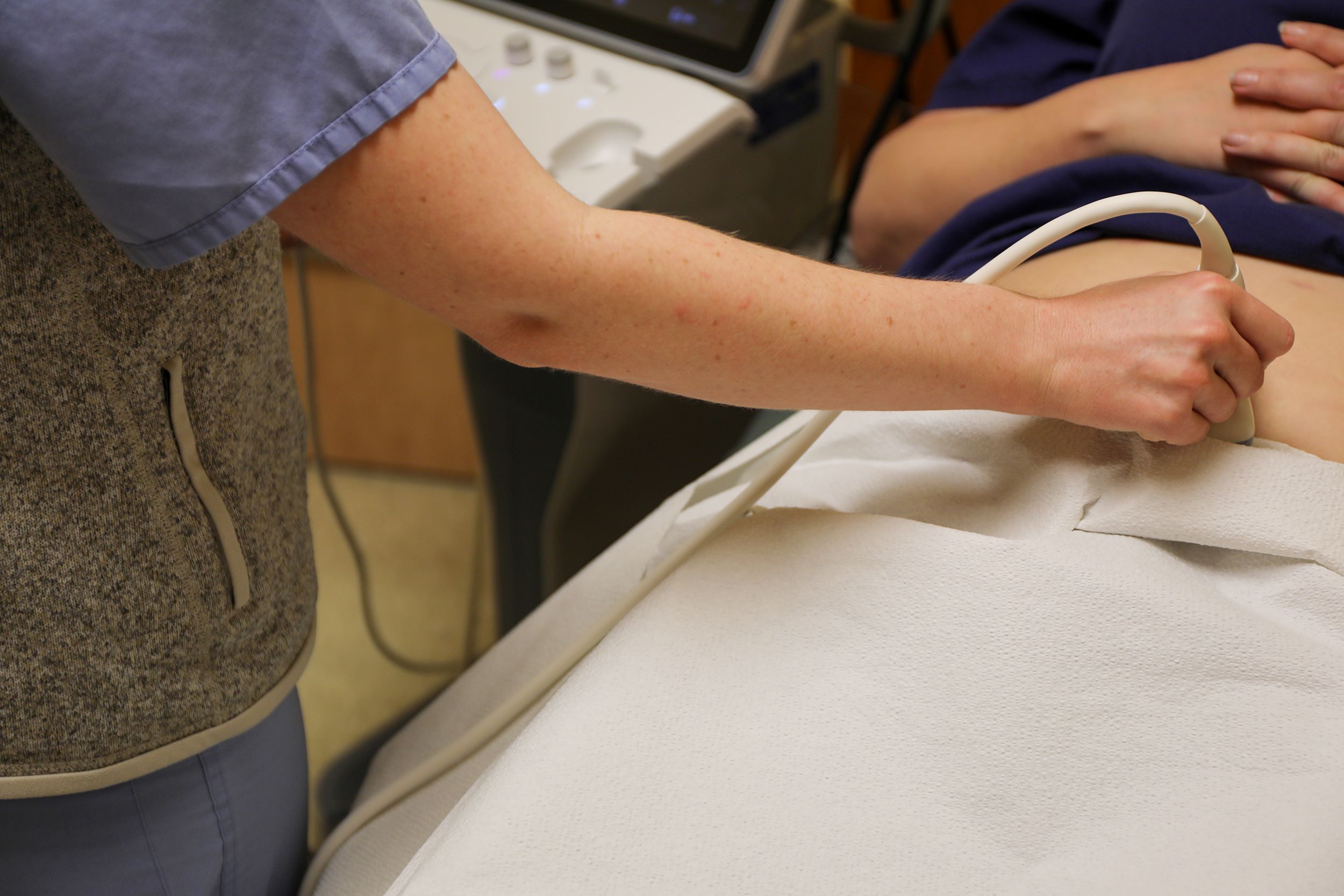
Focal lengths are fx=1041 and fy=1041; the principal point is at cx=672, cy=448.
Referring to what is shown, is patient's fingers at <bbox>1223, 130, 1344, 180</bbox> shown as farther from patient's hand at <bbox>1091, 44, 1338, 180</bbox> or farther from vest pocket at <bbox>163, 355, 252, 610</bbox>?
vest pocket at <bbox>163, 355, 252, 610</bbox>

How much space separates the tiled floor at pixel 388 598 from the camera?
158 cm

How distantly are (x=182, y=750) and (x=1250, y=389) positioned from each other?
652mm

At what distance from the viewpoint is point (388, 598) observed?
1.73 meters

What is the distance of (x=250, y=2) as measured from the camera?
382 millimetres

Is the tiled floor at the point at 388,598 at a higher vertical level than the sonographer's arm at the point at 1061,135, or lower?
lower

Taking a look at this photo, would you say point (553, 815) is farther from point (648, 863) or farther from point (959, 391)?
point (959, 391)

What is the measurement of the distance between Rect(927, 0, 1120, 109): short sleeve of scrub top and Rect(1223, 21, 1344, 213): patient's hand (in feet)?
0.64

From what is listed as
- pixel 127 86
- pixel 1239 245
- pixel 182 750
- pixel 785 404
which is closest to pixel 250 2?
pixel 127 86

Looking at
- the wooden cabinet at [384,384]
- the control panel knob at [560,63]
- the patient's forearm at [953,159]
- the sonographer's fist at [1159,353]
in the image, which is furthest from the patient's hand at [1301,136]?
the wooden cabinet at [384,384]

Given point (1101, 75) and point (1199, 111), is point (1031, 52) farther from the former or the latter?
point (1199, 111)

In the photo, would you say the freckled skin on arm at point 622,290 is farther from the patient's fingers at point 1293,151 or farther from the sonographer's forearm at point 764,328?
the patient's fingers at point 1293,151

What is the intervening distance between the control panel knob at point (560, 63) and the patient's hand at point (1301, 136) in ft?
1.98

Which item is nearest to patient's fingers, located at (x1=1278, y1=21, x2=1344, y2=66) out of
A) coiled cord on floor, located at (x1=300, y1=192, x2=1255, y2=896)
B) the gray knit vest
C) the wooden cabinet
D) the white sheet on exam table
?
coiled cord on floor, located at (x1=300, y1=192, x2=1255, y2=896)

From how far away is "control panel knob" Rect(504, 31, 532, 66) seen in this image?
3.49ft
